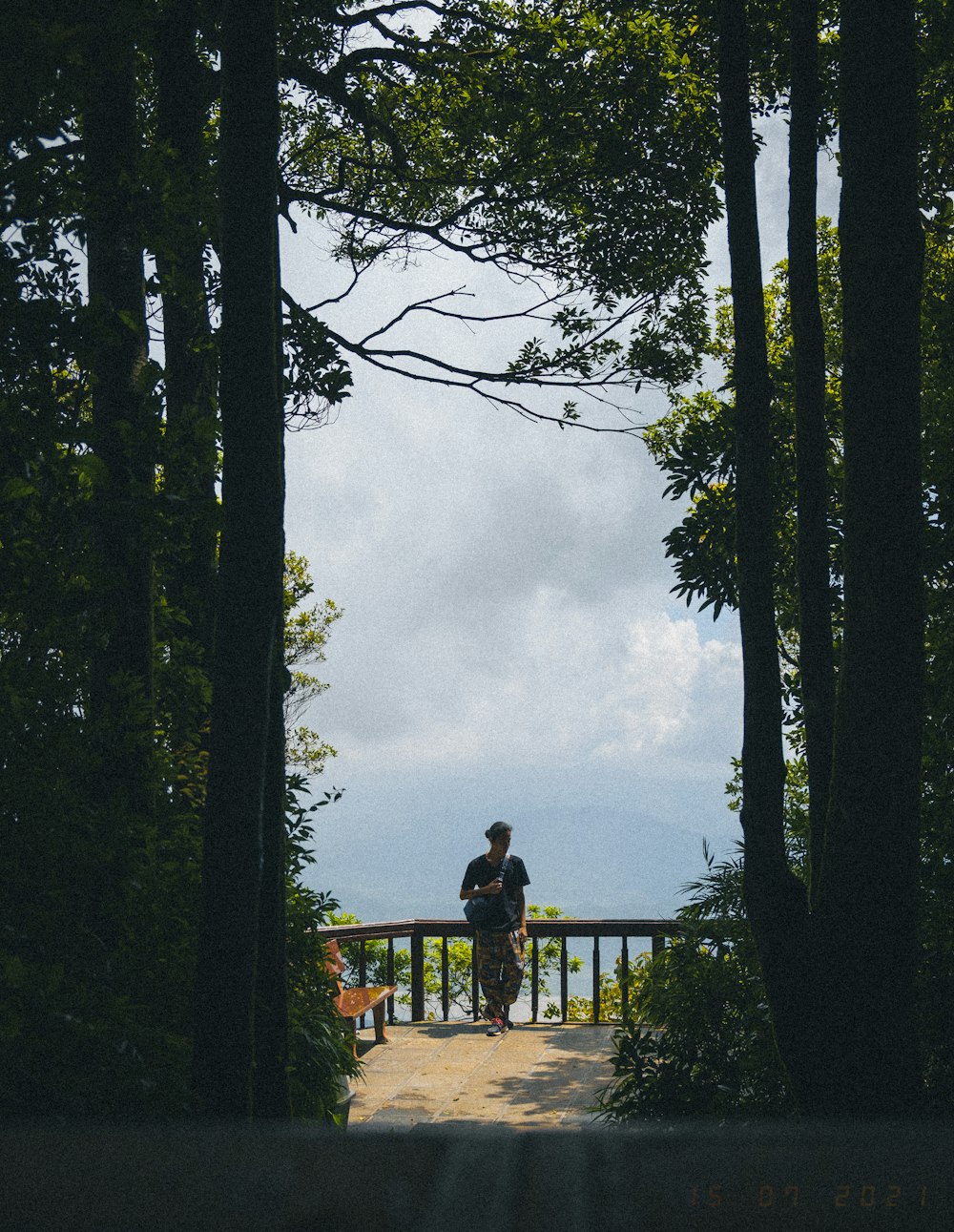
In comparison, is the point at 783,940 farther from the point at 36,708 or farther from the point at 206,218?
the point at 206,218

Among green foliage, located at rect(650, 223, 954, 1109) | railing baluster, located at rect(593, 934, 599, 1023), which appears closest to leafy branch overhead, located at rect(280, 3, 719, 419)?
green foliage, located at rect(650, 223, 954, 1109)

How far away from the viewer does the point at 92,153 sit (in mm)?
4172

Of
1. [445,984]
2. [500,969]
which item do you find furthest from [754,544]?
[445,984]

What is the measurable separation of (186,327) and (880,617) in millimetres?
4424

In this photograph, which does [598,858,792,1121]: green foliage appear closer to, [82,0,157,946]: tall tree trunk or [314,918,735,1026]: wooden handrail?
[82,0,157,946]: tall tree trunk

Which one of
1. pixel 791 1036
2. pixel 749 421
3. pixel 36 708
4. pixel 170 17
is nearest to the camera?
pixel 36 708

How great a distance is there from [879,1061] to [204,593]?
3.72 m

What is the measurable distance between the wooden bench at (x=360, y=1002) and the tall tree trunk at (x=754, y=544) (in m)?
3.60

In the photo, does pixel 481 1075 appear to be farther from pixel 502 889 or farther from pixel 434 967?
pixel 434 967

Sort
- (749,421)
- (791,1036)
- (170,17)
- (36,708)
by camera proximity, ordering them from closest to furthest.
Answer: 1. (36,708)
2. (791,1036)
3. (749,421)
4. (170,17)

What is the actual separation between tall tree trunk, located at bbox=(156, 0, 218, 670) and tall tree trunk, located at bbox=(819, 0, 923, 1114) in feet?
7.36

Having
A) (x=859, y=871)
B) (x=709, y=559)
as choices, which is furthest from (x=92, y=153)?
(x=709, y=559)

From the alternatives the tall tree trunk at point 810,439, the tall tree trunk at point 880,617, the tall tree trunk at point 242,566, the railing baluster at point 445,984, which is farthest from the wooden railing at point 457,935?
the tall tree trunk at point 242,566

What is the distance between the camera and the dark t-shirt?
8984 mm
